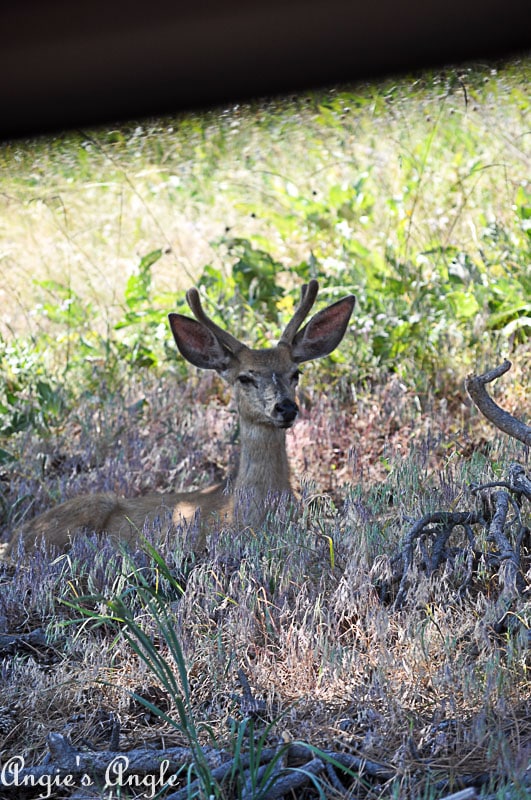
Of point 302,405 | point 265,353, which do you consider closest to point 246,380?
point 265,353

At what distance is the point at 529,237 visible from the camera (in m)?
7.02

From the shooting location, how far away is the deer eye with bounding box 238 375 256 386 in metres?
5.68

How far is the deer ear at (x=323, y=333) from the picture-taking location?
596 cm

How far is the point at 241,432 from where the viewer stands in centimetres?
582

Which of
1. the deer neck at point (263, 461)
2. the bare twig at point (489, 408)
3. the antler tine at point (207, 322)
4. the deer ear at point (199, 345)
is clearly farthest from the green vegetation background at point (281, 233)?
the bare twig at point (489, 408)

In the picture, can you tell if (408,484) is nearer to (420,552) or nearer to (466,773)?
(420,552)

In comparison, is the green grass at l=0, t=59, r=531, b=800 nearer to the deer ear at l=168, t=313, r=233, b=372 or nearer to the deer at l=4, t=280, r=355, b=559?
the deer at l=4, t=280, r=355, b=559

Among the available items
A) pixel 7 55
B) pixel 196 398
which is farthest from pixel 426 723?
pixel 196 398

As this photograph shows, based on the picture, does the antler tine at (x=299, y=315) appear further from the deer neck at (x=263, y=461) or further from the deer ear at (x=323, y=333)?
the deer neck at (x=263, y=461)

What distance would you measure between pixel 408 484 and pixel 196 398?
2.42 metres

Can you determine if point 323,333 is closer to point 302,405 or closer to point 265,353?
point 265,353

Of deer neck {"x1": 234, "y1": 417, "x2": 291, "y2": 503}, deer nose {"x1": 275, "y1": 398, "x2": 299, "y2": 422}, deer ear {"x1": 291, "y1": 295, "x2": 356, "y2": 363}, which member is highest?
deer ear {"x1": 291, "y1": 295, "x2": 356, "y2": 363}

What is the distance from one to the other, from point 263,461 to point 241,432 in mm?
247

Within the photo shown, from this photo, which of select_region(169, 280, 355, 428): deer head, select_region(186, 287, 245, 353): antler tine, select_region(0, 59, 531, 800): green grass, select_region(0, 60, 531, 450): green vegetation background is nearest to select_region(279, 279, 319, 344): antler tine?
select_region(169, 280, 355, 428): deer head
